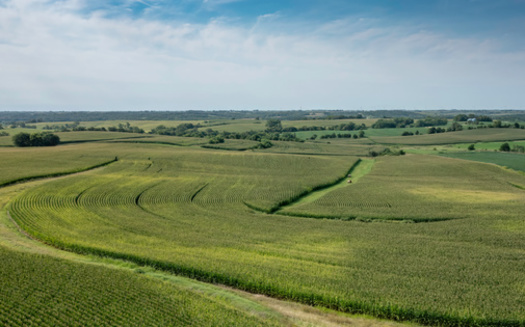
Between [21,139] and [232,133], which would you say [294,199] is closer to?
[21,139]

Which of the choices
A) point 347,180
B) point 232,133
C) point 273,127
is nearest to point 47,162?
point 347,180

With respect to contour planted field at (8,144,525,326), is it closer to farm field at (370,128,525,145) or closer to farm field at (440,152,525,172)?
farm field at (440,152,525,172)

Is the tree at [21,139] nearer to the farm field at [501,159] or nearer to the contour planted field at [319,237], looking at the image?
the contour planted field at [319,237]

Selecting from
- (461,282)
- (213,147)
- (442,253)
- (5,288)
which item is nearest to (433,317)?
(461,282)

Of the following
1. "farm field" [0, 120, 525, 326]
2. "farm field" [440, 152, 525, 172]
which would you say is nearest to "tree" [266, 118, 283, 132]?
"farm field" [440, 152, 525, 172]

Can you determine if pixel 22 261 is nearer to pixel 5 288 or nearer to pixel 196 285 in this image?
pixel 5 288

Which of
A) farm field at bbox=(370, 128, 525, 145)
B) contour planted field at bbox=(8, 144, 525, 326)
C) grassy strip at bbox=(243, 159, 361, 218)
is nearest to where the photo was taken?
contour planted field at bbox=(8, 144, 525, 326)
